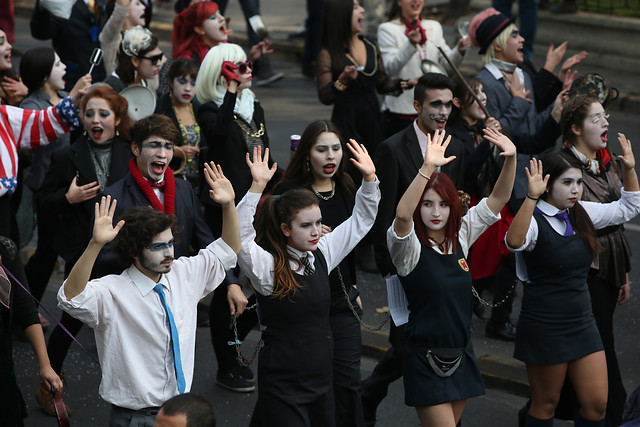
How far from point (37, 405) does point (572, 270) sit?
358 cm

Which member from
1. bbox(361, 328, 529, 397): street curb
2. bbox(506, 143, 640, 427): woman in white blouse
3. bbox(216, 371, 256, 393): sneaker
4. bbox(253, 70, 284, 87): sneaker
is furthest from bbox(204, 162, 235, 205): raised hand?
bbox(253, 70, 284, 87): sneaker

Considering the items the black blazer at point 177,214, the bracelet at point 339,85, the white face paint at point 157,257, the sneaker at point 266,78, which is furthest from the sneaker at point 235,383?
the sneaker at point 266,78

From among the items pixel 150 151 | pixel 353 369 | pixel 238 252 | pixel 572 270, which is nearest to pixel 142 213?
pixel 238 252

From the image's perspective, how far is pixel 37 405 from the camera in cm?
664

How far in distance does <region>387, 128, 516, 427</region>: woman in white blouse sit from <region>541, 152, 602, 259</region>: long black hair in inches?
29.9

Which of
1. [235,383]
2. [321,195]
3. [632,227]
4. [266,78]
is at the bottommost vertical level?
[266,78]

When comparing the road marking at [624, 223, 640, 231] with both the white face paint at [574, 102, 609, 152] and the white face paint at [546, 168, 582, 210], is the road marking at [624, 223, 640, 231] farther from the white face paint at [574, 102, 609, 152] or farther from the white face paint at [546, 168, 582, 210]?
the white face paint at [546, 168, 582, 210]

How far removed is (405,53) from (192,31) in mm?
1906

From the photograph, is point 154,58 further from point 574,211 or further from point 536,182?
point 574,211

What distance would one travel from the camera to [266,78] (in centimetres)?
1466

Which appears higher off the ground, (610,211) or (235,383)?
(610,211)

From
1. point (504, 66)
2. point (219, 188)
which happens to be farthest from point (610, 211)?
point (219, 188)

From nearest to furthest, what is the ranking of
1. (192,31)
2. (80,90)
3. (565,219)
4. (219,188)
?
1. (219,188)
2. (565,219)
3. (80,90)
4. (192,31)

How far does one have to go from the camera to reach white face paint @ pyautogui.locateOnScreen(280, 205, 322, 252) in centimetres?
519
